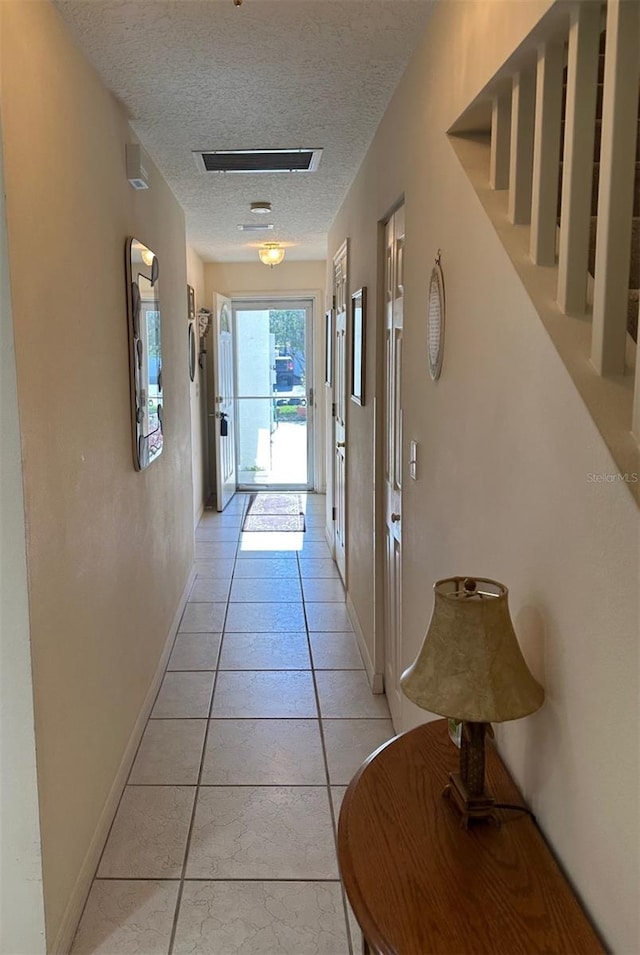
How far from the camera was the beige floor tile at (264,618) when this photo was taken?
3990 millimetres

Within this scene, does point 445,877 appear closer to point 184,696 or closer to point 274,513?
point 184,696

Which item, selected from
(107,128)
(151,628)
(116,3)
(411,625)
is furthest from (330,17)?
(151,628)

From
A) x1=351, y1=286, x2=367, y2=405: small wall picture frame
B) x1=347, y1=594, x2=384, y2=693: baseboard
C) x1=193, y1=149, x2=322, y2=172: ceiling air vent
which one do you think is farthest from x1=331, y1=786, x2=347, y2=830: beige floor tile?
x1=193, y1=149, x2=322, y2=172: ceiling air vent

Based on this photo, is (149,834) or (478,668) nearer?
(478,668)

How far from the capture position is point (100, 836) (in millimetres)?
2201

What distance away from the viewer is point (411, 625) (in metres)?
2.42

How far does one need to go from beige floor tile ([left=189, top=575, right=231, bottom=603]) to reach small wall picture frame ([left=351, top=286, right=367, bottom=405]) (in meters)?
1.51

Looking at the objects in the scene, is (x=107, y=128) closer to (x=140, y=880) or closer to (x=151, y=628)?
(x=151, y=628)

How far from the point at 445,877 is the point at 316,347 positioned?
6627mm

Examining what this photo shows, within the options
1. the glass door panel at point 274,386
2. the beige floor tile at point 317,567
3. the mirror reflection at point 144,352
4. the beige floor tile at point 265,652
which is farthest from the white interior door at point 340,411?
the glass door panel at point 274,386

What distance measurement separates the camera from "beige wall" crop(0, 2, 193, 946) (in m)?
1.62

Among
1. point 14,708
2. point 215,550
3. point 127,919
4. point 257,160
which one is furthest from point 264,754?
point 215,550

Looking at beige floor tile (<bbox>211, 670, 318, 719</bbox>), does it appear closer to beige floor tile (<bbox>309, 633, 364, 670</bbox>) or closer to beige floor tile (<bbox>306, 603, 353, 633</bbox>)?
beige floor tile (<bbox>309, 633, 364, 670</bbox>)

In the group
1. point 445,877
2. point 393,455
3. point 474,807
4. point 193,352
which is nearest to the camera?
point 445,877
